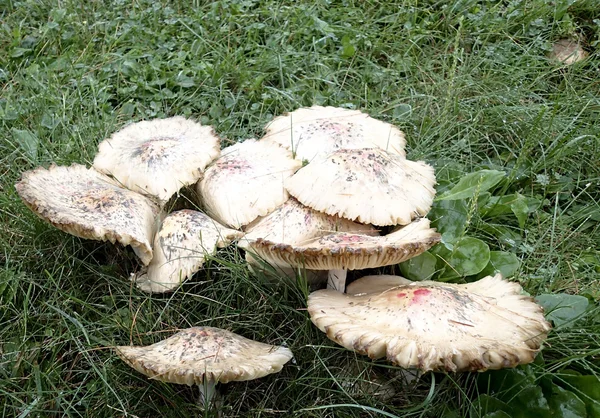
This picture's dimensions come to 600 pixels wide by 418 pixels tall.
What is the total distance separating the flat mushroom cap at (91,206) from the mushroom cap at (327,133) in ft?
2.74

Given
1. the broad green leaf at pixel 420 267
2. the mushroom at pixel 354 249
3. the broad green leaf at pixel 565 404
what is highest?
the mushroom at pixel 354 249

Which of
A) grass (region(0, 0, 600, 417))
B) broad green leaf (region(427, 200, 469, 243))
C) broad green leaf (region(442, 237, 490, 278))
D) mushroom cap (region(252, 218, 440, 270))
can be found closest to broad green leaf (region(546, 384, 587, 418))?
grass (region(0, 0, 600, 417))

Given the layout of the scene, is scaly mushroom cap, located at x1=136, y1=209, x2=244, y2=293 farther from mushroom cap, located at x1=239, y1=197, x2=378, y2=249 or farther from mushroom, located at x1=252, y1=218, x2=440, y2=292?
mushroom, located at x1=252, y1=218, x2=440, y2=292

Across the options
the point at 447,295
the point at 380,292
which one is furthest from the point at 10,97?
the point at 447,295

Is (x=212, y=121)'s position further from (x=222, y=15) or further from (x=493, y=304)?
(x=493, y=304)

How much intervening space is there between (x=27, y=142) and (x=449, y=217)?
2.65 meters

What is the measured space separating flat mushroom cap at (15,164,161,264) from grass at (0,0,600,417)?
31cm

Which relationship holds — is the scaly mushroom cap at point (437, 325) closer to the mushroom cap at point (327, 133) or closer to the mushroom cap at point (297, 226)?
the mushroom cap at point (297, 226)

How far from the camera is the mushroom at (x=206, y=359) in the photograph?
224 centimetres

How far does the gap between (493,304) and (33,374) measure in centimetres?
199

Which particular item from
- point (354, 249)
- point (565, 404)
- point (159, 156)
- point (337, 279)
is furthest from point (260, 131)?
point (565, 404)

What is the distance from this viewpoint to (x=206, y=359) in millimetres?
2305

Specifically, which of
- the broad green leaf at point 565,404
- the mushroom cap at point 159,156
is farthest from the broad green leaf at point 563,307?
the mushroom cap at point 159,156

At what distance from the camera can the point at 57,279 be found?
3.07 m
